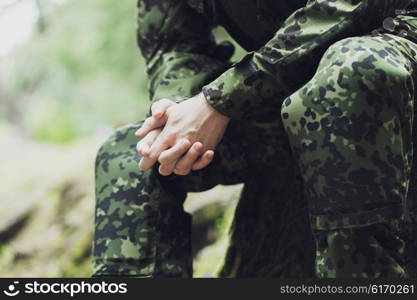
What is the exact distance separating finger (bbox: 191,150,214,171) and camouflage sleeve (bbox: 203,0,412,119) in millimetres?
104

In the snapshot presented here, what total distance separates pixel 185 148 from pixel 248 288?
1.18ft

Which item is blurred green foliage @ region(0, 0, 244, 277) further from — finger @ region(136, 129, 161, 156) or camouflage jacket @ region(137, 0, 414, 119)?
finger @ region(136, 129, 161, 156)

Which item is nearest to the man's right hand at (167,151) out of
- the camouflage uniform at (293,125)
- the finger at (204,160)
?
the finger at (204,160)

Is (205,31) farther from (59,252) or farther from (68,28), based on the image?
(68,28)

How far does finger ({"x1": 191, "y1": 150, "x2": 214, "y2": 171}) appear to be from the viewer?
153cm

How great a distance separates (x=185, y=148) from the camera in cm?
152

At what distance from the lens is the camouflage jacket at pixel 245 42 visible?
143 centimetres

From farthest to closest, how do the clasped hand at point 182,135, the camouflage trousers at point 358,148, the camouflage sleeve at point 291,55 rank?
the clasped hand at point 182,135 < the camouflage sleeve at point 291,55 < the camouflage trousers at point 358,148

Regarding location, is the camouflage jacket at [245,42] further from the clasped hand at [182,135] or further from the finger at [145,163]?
the finger at [145,163]

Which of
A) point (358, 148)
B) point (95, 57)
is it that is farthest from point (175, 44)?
point (95, 57)

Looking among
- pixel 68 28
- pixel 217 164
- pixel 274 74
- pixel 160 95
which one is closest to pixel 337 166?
pixel 274 74

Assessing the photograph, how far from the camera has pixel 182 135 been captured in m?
1.52

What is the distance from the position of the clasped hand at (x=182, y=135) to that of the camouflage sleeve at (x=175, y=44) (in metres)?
0.26

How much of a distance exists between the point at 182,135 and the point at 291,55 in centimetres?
32
